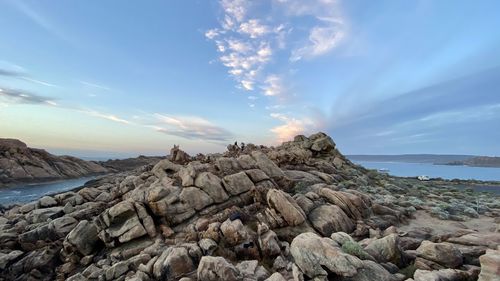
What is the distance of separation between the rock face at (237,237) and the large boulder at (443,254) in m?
0.05

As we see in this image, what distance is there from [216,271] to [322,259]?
5.12 meters

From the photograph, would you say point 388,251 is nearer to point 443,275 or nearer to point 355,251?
point 355,251

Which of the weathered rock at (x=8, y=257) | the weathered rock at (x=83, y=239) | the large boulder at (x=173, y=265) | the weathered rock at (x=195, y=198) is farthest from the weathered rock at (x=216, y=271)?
the weathered rock at (x=8, y=257)

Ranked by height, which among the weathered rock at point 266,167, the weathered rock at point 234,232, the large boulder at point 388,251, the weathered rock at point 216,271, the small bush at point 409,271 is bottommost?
the weathered rock at point 216,271

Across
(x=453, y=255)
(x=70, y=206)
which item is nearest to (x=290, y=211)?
(x=453, y=255)

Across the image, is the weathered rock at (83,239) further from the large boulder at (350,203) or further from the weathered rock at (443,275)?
the weathered rock at (443,275)

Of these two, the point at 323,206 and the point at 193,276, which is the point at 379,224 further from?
the point at 193,276

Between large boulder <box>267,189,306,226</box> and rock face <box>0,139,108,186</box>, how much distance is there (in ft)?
307

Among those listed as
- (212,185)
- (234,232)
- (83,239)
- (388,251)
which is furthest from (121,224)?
(388,251)

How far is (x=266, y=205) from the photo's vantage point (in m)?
21.9

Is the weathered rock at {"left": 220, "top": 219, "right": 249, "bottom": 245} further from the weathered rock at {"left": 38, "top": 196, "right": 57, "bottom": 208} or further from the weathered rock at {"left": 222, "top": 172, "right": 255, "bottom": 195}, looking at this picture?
the weathered rock at {"left": 38, "top": 196, "right": 57, "bottom": 208}

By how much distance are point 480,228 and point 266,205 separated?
1750cm

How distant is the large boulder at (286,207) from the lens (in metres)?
19.6

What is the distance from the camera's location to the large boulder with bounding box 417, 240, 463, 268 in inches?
496
